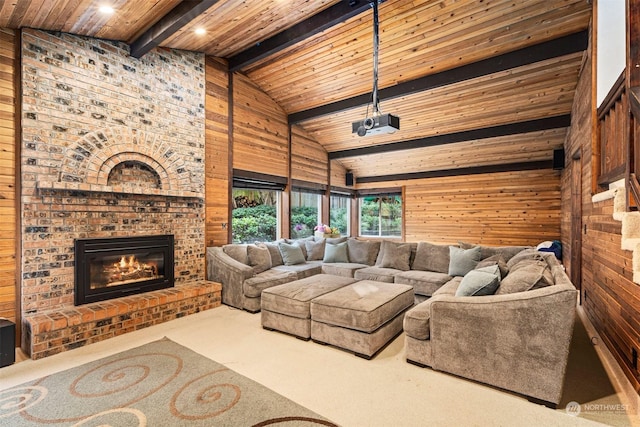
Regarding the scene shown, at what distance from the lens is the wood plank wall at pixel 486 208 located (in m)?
6.57

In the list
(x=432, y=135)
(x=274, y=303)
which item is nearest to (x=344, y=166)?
(x=432, y=135)

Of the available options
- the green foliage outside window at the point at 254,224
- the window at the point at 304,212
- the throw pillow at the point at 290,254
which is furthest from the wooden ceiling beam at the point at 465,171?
the throw pillow at the point at 290,254

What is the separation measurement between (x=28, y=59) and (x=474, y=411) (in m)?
4.96

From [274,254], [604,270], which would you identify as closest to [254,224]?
[274,254]

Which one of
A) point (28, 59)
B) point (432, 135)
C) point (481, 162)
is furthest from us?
point (481, 162)

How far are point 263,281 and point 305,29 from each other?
131 inches

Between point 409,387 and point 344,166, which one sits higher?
point 344,166

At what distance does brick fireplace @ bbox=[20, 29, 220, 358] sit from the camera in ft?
10.3

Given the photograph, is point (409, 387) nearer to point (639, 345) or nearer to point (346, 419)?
point (346, 419)

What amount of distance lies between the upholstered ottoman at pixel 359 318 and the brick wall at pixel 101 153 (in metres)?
2.42

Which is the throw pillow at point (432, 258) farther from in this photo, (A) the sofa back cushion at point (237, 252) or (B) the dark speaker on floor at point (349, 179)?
(B) the dark speaker on floor at point (349, 179)

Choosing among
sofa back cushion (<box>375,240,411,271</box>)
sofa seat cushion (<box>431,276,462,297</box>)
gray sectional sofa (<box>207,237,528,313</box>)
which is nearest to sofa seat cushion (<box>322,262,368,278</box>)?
gray sectional sofa (<box>207,237,528,313</box>)

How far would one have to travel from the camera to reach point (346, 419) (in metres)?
1.98

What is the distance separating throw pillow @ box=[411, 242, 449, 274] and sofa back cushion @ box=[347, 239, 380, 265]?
752mm
